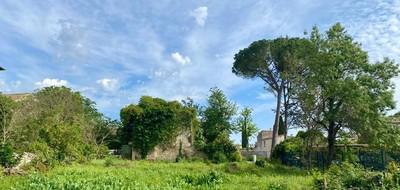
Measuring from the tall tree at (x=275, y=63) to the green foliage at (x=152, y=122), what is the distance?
651 centimetres

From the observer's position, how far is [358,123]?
61.3 feet

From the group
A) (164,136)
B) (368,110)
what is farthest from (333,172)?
(164,136)

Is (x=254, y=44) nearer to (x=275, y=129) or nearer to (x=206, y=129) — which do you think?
(x=275, y=129)

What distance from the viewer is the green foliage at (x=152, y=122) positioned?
27.3 meters

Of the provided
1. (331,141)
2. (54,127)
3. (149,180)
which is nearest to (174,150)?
(54,127)

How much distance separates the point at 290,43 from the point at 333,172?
2033 cm

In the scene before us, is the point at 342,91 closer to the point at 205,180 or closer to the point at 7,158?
the point at 205,180

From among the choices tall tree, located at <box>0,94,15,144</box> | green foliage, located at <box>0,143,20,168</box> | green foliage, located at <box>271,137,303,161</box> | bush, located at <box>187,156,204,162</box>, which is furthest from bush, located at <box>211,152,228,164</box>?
tall tree, located at <box>0,94,15,144</box>

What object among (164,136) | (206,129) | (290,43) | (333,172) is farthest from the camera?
(206,129)

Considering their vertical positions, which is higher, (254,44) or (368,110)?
(254,44)

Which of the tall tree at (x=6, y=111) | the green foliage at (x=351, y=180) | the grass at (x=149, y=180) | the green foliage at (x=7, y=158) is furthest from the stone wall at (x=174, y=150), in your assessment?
the green foliage at (x=351, y=180)

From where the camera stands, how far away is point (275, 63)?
30125 mm

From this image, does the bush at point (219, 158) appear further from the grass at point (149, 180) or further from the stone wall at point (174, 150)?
the grass at point (149, 180)

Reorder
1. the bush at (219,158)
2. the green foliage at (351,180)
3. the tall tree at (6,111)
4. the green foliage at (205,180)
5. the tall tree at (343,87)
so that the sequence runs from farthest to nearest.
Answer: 1. the tall tree at (6,111)
2. the bush at (219,158)
3. the tall tree at (343,87)
4. the green foliage at (205,180)
5. the green foliage at (351,180)
